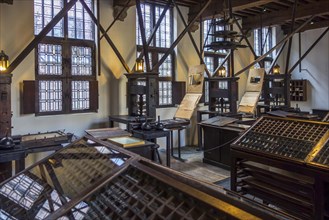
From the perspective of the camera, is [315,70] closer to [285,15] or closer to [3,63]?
[285,15]

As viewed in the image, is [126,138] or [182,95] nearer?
[126,138]

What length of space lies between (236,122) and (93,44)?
342cm

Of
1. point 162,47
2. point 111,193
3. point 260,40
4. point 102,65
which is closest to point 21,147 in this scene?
point 111,193

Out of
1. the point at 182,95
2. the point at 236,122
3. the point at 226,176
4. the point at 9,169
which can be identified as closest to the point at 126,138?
the point at 9,169

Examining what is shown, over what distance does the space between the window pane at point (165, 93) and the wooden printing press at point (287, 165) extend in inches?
195

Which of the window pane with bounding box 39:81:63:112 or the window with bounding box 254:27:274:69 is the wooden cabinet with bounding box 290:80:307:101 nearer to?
the window with bounding box 254:27:274:69

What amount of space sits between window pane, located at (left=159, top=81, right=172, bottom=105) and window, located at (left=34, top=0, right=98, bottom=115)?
1.91 m

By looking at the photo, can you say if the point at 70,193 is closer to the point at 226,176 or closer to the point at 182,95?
the point at 226,176

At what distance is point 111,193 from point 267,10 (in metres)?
8.69

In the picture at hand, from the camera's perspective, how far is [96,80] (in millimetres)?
6410

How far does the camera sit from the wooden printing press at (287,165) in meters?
2.04

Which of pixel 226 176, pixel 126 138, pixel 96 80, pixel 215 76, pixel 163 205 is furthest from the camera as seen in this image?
pixel 215 76

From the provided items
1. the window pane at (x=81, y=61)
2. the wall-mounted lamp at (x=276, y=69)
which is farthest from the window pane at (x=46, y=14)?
the wall-mounted lamp at (x=276, y=69)

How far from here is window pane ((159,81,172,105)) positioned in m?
7.69
